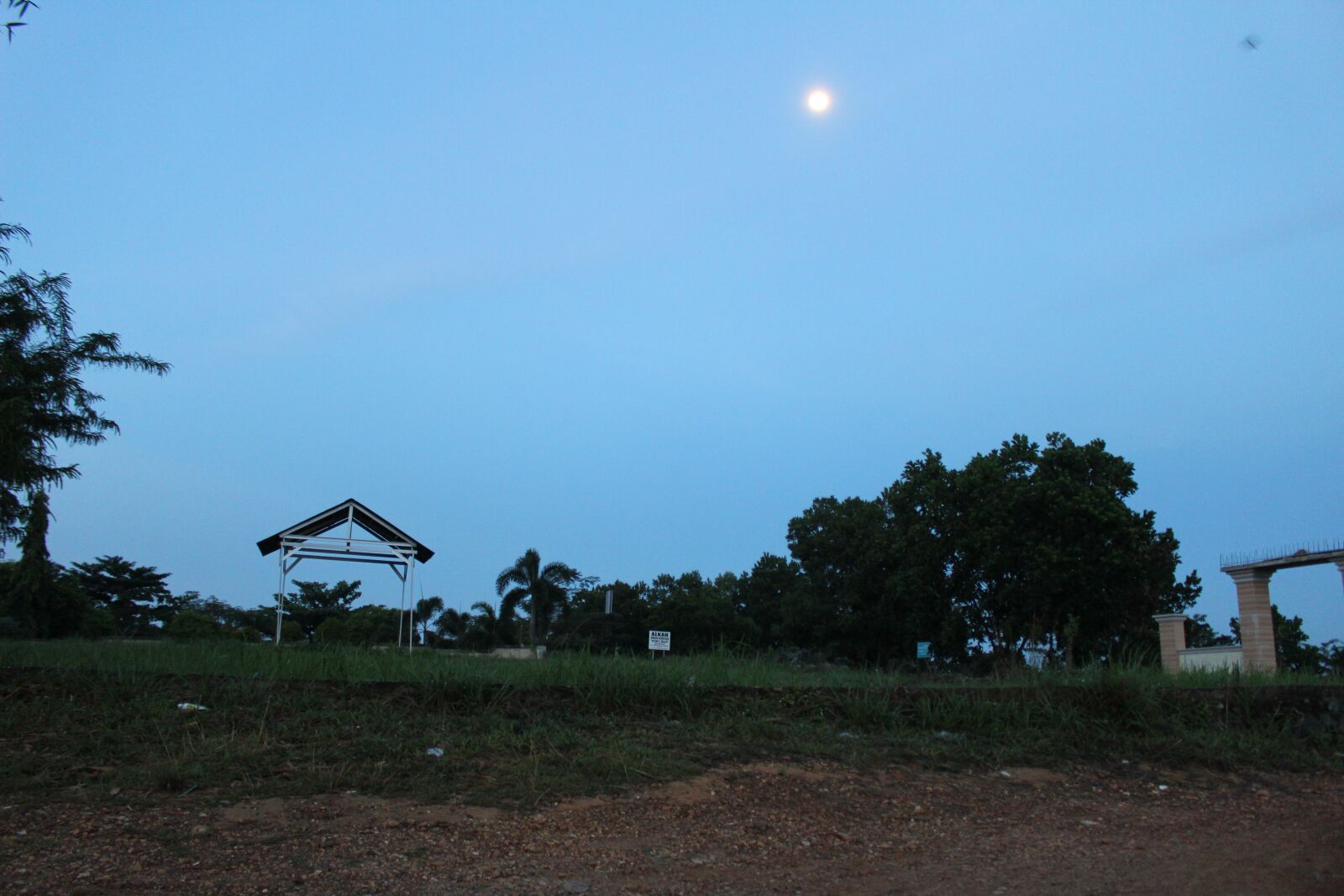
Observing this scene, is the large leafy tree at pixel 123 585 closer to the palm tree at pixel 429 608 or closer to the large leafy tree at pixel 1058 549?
the palm tree at pixel 429 608

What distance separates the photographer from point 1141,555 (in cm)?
2841

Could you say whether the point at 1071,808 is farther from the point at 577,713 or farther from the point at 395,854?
the point at 395,854

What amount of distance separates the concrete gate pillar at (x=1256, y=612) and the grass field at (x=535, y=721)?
859 cm

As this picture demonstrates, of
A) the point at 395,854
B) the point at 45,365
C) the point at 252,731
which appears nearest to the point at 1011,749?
the point at 395,854

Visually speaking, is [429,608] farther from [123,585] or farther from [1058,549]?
[1058,549]

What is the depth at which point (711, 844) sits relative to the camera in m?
5.41

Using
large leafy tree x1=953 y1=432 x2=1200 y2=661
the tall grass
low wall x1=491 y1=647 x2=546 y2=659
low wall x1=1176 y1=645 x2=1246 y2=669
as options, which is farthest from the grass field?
large leafy tree x1=953 y1=432 x2=1200 y2=661

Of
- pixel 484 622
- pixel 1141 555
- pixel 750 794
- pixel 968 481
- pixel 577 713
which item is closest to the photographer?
pixel 750 794

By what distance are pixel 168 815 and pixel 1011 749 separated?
6.08 m

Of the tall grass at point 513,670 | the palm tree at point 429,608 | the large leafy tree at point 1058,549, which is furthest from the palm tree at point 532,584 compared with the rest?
the tall grass at point 513,670

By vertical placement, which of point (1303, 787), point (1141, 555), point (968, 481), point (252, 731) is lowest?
point (1303, 787)

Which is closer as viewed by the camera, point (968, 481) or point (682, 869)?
point (682, 869)

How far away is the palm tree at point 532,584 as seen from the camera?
39750 millimetres

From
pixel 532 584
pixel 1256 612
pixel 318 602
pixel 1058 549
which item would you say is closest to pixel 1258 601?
pixel 1256 612
